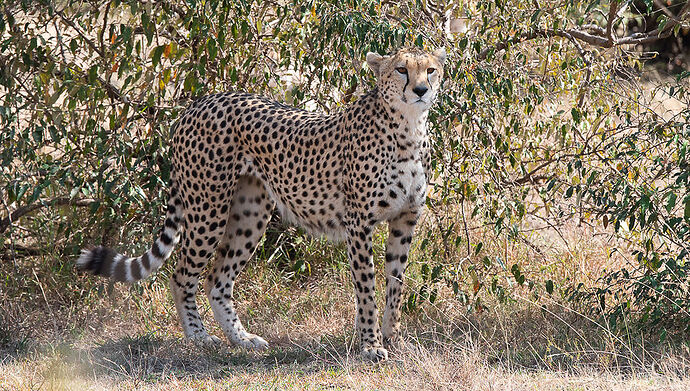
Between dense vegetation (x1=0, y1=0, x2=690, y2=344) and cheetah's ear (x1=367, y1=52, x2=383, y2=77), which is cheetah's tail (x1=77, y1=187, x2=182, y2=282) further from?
cheetah's ear (x1=367, y1=52, x2=383, y2=77)

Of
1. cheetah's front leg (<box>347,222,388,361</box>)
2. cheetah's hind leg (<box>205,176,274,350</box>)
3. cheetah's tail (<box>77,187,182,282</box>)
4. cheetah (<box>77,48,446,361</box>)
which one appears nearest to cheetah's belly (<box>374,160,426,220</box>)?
cheetah (<box>77,48,446,361</box>)

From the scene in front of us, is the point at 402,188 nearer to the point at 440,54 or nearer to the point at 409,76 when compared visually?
the point at 409,76

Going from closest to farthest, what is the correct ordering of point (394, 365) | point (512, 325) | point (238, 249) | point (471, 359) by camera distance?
point (471, 359), point (394, 365), point (512, 325), point (238, 249)

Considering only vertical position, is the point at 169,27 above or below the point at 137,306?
above

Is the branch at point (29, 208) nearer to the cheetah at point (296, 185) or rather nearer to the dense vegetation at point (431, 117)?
the dense vegetation at point (431, 117)

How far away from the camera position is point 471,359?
3.38 meters

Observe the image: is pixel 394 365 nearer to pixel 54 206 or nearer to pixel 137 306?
pixel 137 306

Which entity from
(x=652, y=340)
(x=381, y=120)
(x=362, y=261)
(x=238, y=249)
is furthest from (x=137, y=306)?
(x=652, y=340)

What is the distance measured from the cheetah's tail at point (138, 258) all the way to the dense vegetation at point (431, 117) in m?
0.18

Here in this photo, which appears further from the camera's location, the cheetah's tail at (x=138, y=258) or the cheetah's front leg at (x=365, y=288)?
the cheetah's tail at (x=138, y=258)

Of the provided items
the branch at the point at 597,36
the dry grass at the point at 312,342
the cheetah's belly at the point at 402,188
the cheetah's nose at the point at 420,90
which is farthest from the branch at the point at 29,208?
the branch at the point at 597,36

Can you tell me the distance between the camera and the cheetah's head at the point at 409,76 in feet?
12.3

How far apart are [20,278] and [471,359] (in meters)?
2.62

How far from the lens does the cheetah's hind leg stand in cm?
452
